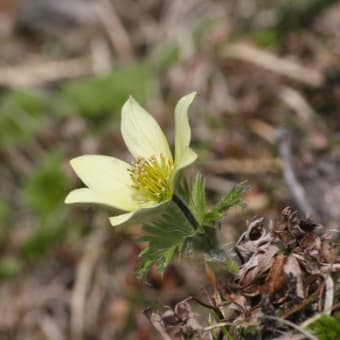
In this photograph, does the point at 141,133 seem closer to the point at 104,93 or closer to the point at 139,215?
the point at 139,215

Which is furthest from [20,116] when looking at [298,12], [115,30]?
[298,12]

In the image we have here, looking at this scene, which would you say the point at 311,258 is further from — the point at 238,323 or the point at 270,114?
the point at 270,114

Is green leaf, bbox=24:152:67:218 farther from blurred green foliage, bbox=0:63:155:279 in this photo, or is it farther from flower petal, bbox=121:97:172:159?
flower petal, bbox=121:97:172:159

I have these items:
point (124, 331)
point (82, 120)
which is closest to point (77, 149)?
point (82, 120)

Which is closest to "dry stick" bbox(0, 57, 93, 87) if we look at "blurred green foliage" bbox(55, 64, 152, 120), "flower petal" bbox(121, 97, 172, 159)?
"blurred green foliage" bbox(55, 64, 152, 120)

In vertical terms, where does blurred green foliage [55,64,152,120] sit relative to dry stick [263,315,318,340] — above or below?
below

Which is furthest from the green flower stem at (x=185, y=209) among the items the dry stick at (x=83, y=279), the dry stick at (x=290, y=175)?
the dry stick at (x=83, y=279)
